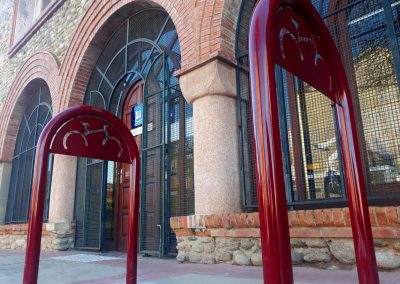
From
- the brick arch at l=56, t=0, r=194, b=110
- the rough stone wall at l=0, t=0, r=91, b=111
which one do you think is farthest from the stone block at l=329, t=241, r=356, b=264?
the rough stone wall at l=0, t=0, r=91, b=111

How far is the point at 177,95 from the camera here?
14.8 feet

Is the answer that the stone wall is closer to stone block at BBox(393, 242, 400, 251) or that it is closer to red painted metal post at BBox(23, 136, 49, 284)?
stone block at BBox(393, 242, 400, 251)

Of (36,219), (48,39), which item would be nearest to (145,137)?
(36,219)

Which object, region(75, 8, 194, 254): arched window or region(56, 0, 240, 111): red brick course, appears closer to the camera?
region(56, 0, 240, 111): red brick course

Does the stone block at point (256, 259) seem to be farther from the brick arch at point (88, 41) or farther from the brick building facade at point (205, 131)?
the brick arch at point (88, 41)

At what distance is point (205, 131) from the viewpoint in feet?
11.2

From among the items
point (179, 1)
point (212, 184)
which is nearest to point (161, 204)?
point (212, 184)

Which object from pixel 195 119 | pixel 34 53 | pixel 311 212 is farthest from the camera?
pixel 34 53

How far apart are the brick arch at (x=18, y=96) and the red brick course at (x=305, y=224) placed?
5.17m

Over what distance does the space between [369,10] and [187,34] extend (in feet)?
6.45

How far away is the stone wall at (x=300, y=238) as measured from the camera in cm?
214

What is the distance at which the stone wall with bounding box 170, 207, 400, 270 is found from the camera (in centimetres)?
214

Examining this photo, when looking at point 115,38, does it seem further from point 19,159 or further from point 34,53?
point 19,159

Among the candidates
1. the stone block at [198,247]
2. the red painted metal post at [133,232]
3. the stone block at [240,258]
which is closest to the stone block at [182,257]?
the stone block at [198,247]
